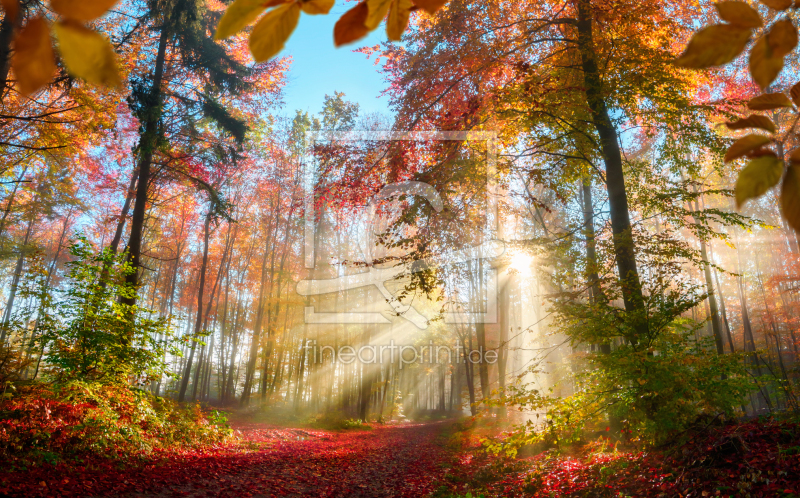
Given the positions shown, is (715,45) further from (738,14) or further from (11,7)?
(11,7)

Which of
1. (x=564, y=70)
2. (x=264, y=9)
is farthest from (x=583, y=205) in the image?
(x=264, y=9)

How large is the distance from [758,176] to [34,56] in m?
0.84

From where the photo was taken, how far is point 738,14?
53 cm

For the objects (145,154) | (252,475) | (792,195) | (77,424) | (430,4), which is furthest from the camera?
(145,154)

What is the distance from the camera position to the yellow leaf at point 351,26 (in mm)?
595

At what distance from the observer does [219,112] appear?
12.7m

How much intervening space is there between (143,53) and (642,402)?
15499 millimetres

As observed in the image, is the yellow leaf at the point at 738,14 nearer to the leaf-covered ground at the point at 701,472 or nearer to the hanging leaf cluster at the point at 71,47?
the hanging leaf cluster at the point at 71,47

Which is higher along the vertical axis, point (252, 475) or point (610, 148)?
point (610, 148)

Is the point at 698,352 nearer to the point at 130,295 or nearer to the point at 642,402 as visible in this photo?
the point at 642,402

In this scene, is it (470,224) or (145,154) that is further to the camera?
(145,154)

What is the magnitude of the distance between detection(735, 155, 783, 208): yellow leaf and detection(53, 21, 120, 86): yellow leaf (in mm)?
741

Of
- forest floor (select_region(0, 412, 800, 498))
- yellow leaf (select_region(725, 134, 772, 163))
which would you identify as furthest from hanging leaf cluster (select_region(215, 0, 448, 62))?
forest floor (select_region(0, 412, 800, 498))

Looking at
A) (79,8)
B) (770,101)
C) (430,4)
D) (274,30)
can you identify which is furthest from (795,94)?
(79,8)
